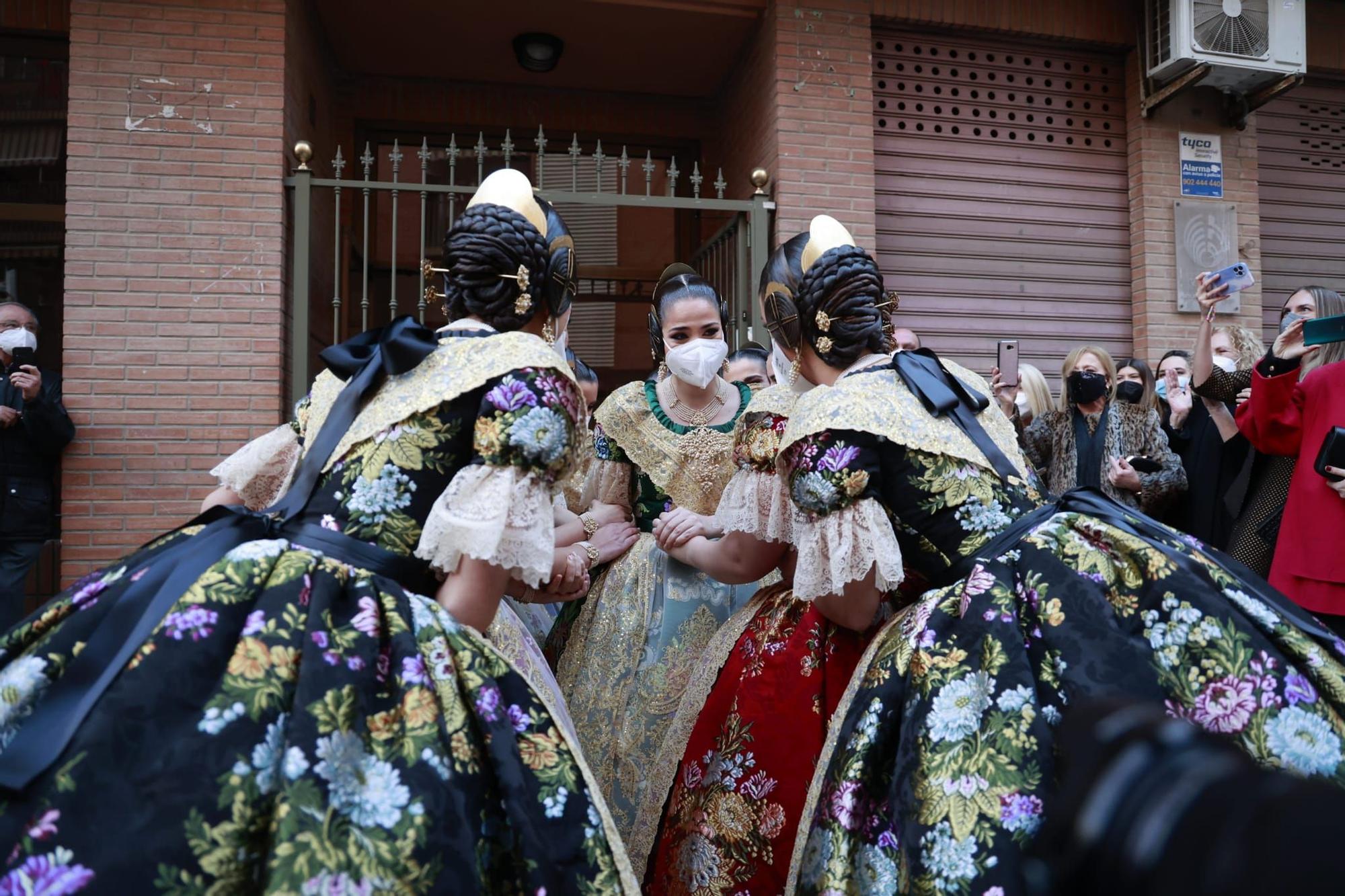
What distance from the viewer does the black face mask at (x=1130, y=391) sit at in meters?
5.07

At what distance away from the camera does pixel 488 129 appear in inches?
302

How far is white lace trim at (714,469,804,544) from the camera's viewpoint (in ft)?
8.04

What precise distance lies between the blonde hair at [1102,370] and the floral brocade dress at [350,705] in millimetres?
3994

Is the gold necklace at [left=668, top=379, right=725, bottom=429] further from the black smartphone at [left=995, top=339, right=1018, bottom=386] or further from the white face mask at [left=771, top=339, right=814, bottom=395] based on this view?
the black smartphone at [left=995, top=339, right=1018, bottom=386]

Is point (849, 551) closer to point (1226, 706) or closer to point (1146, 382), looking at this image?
point (1226, 706)

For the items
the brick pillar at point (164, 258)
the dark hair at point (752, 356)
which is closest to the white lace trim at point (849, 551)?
the dark hair at point (752, 356)

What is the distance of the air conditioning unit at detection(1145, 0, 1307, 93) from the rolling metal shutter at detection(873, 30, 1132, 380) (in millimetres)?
568

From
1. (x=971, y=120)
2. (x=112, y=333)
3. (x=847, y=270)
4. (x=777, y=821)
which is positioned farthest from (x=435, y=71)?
(x=777, y=821)

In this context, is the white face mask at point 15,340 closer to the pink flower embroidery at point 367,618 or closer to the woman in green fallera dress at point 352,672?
the woman in green fallera dress at point 352,672

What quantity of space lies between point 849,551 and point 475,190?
4.78m

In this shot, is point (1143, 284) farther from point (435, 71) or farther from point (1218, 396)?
point (435, 71)

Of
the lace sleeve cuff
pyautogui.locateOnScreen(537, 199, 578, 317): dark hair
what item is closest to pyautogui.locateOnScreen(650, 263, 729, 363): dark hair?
the lace sleeve cuff

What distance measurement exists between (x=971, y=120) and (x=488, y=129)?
3.53m

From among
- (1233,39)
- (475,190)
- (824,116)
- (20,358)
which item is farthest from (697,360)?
(1233,39)
